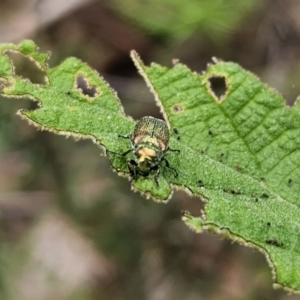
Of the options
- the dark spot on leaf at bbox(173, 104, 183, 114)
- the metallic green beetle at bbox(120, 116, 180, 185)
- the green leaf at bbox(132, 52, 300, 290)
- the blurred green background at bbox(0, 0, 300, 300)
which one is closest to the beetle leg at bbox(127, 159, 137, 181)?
→ the metallic green beetle at bbox(120, 116, 180, 185)

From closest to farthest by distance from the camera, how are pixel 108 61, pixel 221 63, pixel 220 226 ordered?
pixel 220 226
pixel 221 63
pixel 108 61

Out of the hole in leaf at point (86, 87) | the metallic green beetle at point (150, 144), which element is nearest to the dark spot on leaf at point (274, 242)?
the metallic green beetle at point (150, 144)

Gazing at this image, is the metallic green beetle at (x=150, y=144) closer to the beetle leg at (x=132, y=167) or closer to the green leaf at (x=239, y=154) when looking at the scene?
the beetle leg at (x=132, y=167)

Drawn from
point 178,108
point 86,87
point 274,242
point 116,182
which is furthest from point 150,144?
point 116,182

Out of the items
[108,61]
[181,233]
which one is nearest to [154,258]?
[181,233]

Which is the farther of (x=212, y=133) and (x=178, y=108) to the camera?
(x=178, y=108)

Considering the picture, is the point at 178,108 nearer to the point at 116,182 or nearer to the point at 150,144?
the point at 150,144

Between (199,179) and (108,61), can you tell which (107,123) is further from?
(108,61)
